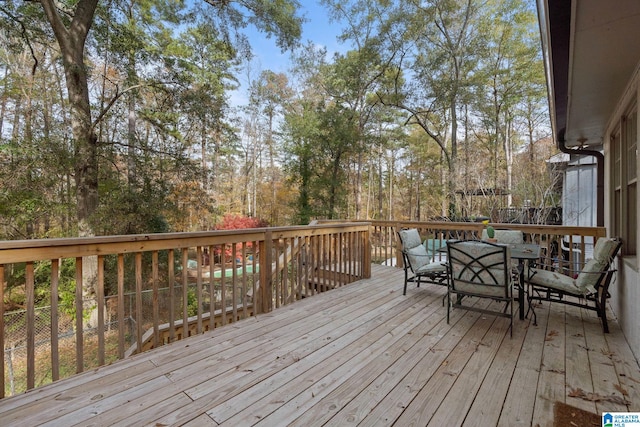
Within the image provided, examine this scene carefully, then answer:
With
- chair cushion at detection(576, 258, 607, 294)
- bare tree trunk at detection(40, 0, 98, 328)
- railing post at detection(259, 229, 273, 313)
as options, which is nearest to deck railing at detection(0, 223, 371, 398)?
railing post at detection(259, 229, 273, 313)

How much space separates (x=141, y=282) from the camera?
257 centimetres

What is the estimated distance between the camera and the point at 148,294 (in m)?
7.55

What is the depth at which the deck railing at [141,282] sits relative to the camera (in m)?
1.96

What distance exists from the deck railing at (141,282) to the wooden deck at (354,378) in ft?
1.05

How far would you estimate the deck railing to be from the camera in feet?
6.41

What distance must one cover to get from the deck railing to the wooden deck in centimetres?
32

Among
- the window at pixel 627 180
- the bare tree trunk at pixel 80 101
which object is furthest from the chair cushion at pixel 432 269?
the bare tree trunk at pixel 80 101

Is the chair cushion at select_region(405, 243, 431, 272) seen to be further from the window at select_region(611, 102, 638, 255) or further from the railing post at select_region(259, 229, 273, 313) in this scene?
the window at select_region(611, 102, 638, 255)

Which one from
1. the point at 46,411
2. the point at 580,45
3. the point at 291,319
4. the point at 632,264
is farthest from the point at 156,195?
the point at 632,264

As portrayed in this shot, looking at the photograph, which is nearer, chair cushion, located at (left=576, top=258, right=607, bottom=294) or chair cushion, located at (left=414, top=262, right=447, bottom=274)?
chair cushion, located at (left=576, top=258, right=607, bottom=294)

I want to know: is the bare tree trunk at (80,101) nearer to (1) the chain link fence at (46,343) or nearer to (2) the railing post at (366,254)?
(1) the chain link fence at (46,343)

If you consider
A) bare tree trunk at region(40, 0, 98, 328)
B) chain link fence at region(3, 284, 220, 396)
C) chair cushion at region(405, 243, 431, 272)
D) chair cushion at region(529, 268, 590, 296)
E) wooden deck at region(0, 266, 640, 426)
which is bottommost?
chain link fence at region(3, 284, 220, 396)

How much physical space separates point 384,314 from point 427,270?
3.27ft

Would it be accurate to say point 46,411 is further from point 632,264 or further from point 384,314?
point 632,264
